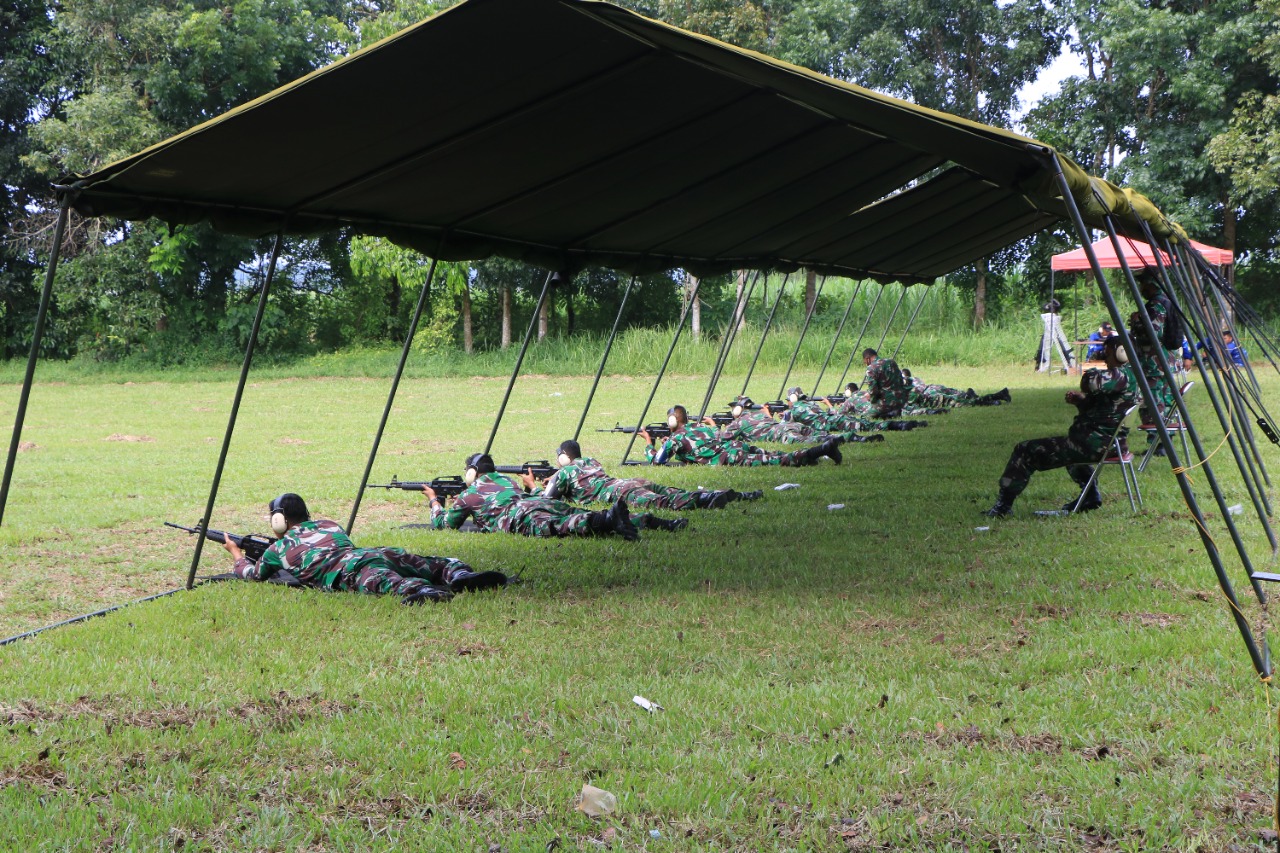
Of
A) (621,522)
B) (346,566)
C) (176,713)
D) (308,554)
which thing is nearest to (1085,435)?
(621,522)

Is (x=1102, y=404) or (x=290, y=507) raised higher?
(x=1102, y=404)

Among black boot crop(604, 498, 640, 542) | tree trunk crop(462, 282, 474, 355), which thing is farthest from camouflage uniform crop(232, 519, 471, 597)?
tree trunk crop(462, 282, 474, 355)

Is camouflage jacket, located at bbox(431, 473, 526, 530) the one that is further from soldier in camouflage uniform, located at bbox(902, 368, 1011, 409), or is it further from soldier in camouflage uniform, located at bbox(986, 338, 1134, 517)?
soldier in camouflage uniform, located at bbox(902, 368, 1011, 409)

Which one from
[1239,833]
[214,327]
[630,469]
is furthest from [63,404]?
[1239,833]

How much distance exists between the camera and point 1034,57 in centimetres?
3062

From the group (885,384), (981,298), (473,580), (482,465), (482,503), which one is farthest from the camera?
(981,298)

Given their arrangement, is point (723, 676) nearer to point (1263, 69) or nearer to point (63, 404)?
point (63, 404)

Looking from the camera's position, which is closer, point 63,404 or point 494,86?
point 494,86

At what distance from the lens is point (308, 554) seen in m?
6.68

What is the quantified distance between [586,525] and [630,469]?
14.0 feet

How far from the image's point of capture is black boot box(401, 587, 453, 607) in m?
6.18

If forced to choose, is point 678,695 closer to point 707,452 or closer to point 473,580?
point 473,580

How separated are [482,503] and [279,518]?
84.2 inches

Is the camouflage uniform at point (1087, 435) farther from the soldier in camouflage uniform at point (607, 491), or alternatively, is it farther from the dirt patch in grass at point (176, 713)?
the dirt patch in grass at point (176, 713)
